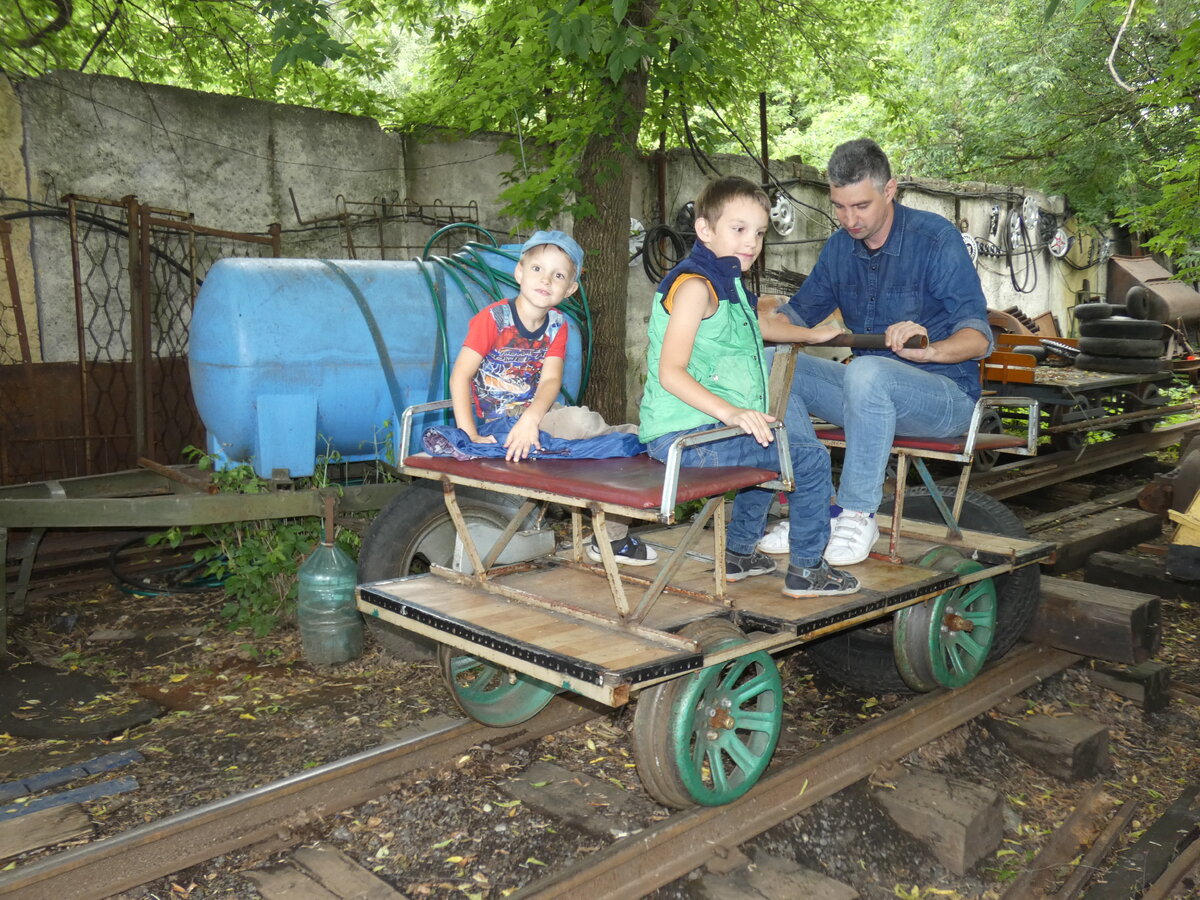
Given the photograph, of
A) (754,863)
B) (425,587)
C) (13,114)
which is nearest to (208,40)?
(13,114)

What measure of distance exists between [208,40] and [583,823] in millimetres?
9460

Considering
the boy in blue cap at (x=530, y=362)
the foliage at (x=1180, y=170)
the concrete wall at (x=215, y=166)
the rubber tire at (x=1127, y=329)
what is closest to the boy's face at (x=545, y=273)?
the boy in blue cap at (x=530, y=362)

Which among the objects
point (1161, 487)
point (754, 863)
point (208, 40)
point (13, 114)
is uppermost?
point (208, 40)

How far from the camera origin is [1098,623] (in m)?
5.00

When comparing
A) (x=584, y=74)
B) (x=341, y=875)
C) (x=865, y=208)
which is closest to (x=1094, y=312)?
(x=584, y=74)

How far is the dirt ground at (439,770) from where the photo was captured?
11.3ft

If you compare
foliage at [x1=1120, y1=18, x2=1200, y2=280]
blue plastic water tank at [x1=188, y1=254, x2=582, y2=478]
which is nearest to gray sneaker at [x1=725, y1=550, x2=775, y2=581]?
blue plastic water tank at [x1=188, y1=254, x2=582, y2=478]

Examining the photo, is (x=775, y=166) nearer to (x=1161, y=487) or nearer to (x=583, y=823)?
(x=1161, y=487)

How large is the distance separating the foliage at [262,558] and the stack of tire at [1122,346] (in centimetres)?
967

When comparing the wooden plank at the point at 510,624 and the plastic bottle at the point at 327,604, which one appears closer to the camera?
the wooden plank at the point at 510,624

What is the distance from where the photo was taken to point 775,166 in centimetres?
1383

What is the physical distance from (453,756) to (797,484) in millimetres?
1751

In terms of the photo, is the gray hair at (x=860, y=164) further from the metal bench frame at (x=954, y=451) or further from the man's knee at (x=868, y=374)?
the metal bench frame at (x=954, y=451)

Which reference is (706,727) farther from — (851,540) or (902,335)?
(902,335)
